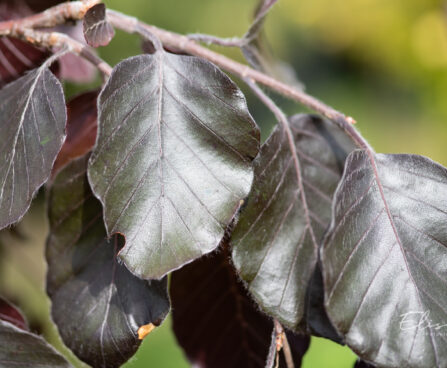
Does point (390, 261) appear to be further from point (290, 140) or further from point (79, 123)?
point (79, 123)

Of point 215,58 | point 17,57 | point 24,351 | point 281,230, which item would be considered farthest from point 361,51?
point 24,351

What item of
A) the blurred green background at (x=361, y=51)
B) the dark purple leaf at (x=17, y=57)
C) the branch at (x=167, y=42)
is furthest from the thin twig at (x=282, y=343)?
the blurred green background at (x=361, y=51)

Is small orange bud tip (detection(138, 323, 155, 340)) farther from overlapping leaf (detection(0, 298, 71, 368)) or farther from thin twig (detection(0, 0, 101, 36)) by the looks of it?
thin twig (detection(0, 0, 101, 36))

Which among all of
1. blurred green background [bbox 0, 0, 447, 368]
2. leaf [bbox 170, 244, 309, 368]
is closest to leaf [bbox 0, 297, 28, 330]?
leaf [bbox 170, 244, 309, 368]

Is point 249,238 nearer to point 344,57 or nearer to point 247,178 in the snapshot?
point 247,178

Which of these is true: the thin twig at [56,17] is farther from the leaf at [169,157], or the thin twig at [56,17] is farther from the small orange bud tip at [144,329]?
the small orange bud tip at [144,329]
